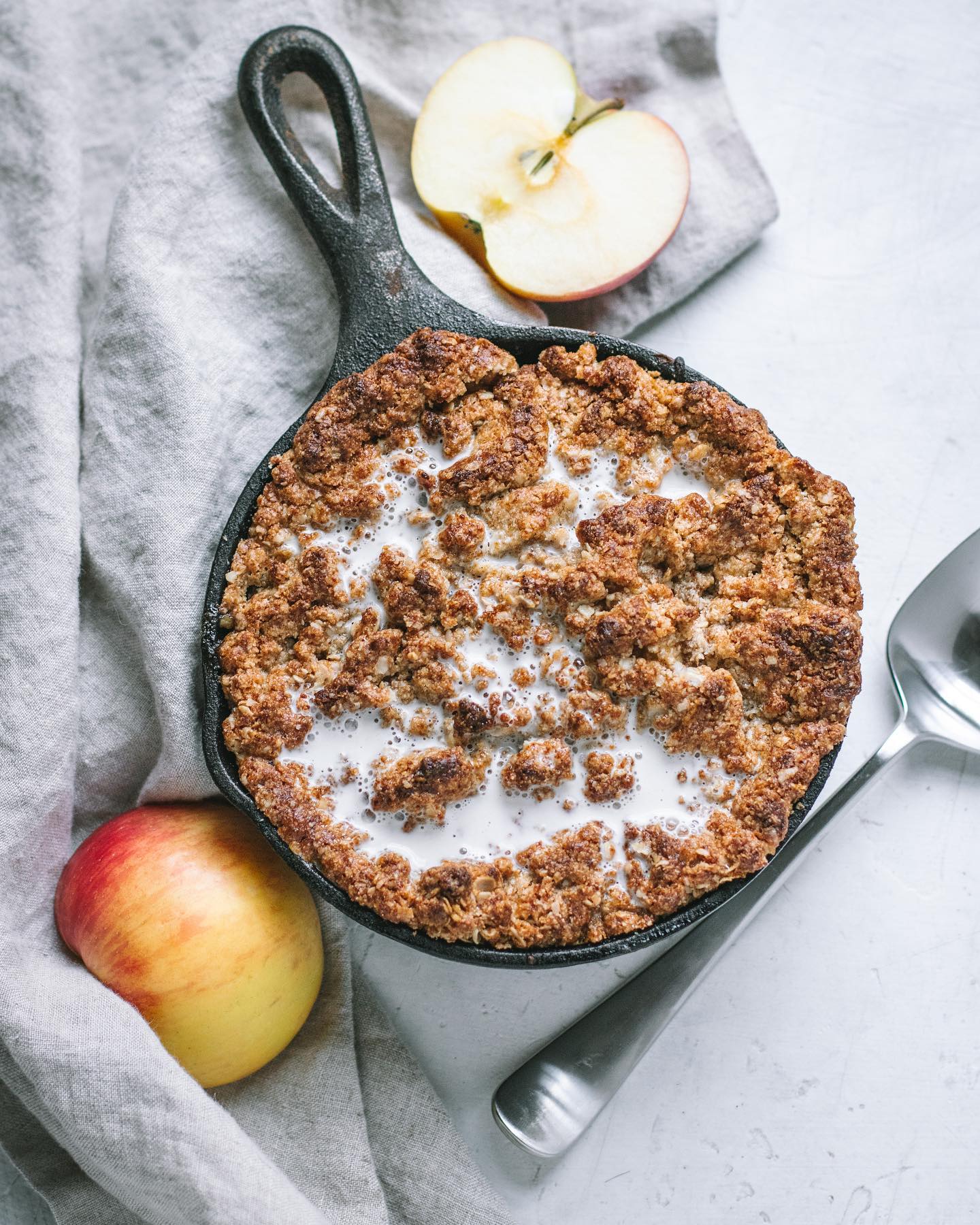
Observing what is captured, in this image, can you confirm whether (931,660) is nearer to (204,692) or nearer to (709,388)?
(709,388)

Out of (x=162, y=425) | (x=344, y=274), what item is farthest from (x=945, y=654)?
(x=162, y=425)

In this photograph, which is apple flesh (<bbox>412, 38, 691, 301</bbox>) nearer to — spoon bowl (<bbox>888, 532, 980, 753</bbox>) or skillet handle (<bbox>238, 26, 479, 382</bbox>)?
skillet handle (<bbox>238, 26, 479, 382</bbox>)

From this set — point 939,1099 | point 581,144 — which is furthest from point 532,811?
point 581,144

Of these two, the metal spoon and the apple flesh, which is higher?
the apple flesh

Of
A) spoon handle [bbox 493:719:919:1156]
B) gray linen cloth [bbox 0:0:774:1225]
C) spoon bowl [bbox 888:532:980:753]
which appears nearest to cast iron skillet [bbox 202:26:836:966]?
gray linen cloth [bbox 0:0:774:1225]

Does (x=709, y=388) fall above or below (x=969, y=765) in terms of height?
above

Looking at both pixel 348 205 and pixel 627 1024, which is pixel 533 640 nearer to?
pixel 627 1024

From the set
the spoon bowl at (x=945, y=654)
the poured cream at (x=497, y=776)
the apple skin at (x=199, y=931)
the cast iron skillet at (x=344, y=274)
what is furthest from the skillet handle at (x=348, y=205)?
the spoon bowl at (x=945, y=654)
